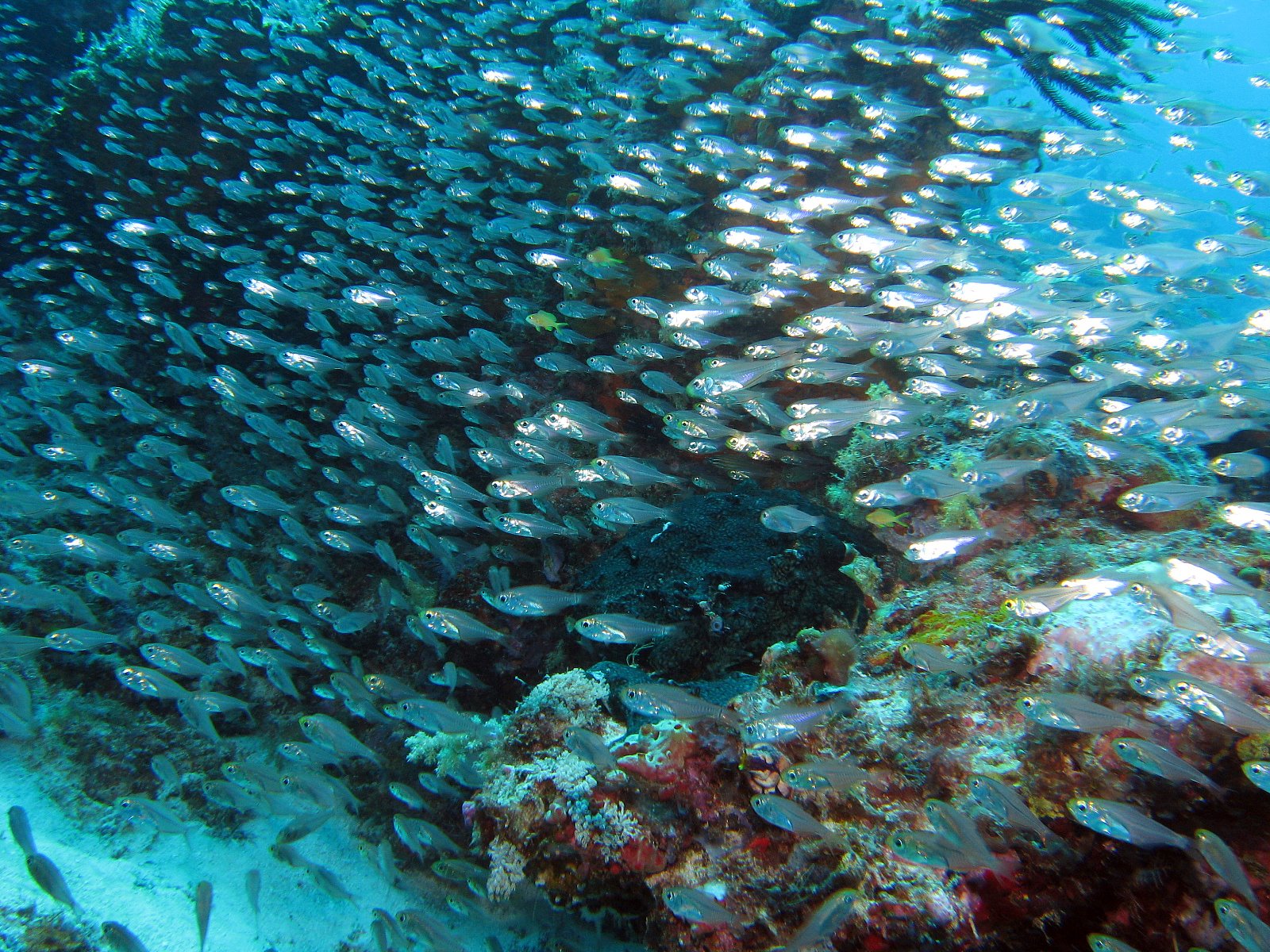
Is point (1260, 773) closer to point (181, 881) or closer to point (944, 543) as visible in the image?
point (944, 543)

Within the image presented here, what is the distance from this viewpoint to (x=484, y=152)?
11.4 meters

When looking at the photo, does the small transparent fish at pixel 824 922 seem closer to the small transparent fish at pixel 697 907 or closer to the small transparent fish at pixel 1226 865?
the small transparent fish at pixel 697 907

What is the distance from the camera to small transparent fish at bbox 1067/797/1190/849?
A: 2096 mm

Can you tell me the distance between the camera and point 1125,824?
2125 mm

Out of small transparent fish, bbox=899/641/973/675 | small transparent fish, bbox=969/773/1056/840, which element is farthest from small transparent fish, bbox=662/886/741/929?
small transparent fish, bbox=899/641/973/675

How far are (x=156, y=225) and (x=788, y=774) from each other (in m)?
10.5

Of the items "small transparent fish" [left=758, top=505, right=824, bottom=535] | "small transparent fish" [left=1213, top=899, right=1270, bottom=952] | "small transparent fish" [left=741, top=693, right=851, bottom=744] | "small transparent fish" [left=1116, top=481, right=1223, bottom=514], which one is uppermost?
"small transparent fish" [left=1116, top=481, right=1223, bottom=514]

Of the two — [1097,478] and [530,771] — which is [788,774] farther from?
[1097,478]

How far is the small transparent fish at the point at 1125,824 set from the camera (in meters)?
2.10

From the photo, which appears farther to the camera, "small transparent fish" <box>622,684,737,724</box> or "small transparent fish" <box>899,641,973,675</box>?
→ "small transparent fish" <box>622,684,737,724</box>

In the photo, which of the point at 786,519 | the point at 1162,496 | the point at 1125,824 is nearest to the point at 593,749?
the point at 786,519

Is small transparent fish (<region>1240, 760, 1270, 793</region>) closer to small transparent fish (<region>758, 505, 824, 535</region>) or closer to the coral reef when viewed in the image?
the coral reef

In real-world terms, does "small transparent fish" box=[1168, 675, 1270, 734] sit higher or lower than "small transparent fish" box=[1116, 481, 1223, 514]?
lower

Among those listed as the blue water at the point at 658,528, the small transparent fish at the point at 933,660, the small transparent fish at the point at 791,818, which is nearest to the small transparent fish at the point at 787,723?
the blue water at the point at 658,528
